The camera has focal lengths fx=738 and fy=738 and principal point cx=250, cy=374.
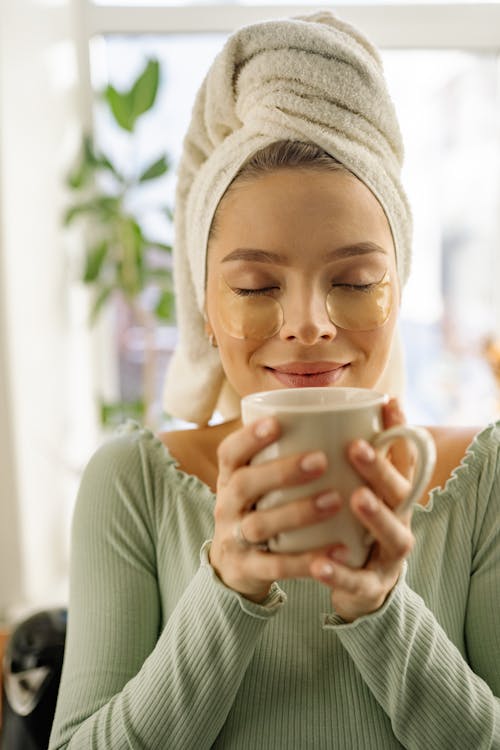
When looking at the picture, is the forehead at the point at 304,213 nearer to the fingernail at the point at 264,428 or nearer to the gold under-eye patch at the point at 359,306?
the gold under-eye patch at the point at 359,306

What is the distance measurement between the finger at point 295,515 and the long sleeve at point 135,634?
127 mm

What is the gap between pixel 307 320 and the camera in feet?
2.90

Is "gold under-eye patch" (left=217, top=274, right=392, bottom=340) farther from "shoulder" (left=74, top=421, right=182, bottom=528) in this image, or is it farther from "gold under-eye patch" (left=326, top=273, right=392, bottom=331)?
"shoulder" (left=74, top=421, right=182, bottom=528)

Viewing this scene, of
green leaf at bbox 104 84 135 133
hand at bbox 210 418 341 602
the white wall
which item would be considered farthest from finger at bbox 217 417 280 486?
green leaf at bbox 104 84 135 133

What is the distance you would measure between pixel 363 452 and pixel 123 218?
7.21ft

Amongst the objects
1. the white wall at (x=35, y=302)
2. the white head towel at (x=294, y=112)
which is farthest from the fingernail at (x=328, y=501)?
the white wall at (x=35, y=302)

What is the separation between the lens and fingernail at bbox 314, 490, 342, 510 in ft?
1.99

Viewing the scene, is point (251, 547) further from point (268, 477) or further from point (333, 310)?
point (333, 310)

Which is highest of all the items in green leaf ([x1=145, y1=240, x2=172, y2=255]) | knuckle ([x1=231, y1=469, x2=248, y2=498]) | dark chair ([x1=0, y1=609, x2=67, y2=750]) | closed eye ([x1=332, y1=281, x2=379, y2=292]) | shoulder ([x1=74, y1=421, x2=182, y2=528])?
green leaf ([x1=145, y1=240, x2=172, y2=255])

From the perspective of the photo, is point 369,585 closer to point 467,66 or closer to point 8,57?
point 8,57

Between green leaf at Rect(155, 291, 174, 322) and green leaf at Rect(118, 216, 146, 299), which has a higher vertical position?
green leaf at Rect(118, 216, 146, 299)

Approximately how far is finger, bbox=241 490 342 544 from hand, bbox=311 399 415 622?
0.07ft

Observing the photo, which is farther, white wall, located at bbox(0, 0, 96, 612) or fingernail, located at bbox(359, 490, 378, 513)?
white wall, located at bbox(0, 0, 96, 612)

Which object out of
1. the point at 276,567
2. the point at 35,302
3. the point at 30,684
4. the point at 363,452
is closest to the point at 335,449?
the point at 363,452
